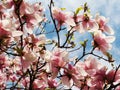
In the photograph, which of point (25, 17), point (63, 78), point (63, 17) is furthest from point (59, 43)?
point (63, 78)

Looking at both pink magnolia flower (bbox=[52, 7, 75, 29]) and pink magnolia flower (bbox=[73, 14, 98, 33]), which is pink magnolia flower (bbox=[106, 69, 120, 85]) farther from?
pink magnolia flower (bbox=[52, 7, 75, 29])

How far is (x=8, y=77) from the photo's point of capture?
28.9 ft

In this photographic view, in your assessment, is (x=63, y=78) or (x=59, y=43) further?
(x=59, y=43)

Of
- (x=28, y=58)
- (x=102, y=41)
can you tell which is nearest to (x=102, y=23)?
(x=102, y=41)

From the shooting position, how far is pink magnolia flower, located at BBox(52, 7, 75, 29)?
200 inches

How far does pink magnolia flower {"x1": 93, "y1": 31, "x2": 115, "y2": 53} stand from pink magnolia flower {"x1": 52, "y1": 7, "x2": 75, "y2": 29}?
0.51 m

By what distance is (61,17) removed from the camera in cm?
514

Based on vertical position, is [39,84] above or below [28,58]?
below

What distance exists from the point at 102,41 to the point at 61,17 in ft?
2.57

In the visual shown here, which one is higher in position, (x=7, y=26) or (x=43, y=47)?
(x=7, y=26)

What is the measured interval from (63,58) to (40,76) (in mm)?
1122

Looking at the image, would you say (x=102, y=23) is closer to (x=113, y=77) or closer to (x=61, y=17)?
(x=61, y=17)

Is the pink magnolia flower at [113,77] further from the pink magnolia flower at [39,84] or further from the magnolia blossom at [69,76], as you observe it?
the pink magnolia flower at [39,84]

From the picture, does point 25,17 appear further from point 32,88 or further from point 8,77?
point 8,77
